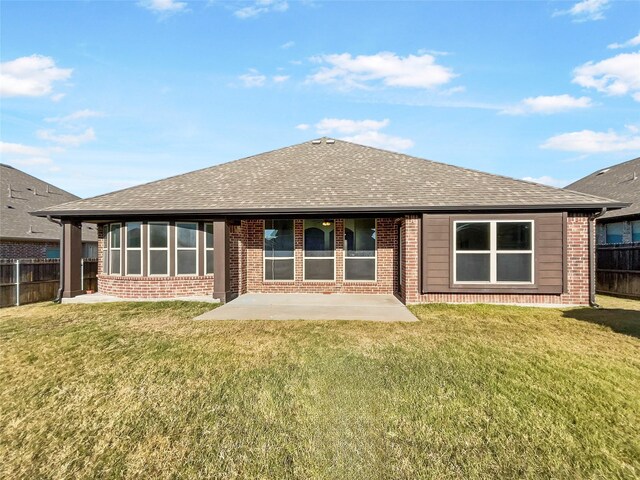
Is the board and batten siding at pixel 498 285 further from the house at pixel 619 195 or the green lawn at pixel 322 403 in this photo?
the house at pixel 619 195

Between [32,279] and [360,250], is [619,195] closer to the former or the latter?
[360,250]

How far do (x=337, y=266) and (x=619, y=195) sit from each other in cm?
1402

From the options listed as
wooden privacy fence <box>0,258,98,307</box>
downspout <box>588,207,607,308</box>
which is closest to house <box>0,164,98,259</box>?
wooden privacy fence <box>0,258,98,307</box>

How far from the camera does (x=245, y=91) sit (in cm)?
1584

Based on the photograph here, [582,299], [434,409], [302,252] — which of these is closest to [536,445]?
[434,409]

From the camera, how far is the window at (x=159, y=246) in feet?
31.3

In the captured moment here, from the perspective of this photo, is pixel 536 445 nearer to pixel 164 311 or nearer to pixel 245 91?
pixel 164 311

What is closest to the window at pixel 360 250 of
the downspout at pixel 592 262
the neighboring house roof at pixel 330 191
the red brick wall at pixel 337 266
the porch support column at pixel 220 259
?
the red brick wall at pixel 337 266

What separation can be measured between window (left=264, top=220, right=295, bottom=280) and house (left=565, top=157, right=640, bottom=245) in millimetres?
10569

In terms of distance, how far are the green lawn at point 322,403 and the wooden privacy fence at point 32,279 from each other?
14.5 feet

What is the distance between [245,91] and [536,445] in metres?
17.0

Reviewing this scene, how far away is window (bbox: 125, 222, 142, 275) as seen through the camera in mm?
9602

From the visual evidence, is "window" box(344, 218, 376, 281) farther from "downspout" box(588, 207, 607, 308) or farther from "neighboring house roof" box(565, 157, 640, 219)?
"neighboring house roof" box(565, 157, 640, 219)

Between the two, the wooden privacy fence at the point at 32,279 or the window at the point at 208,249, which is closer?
the wooden privacy fence at the point at 32,279
